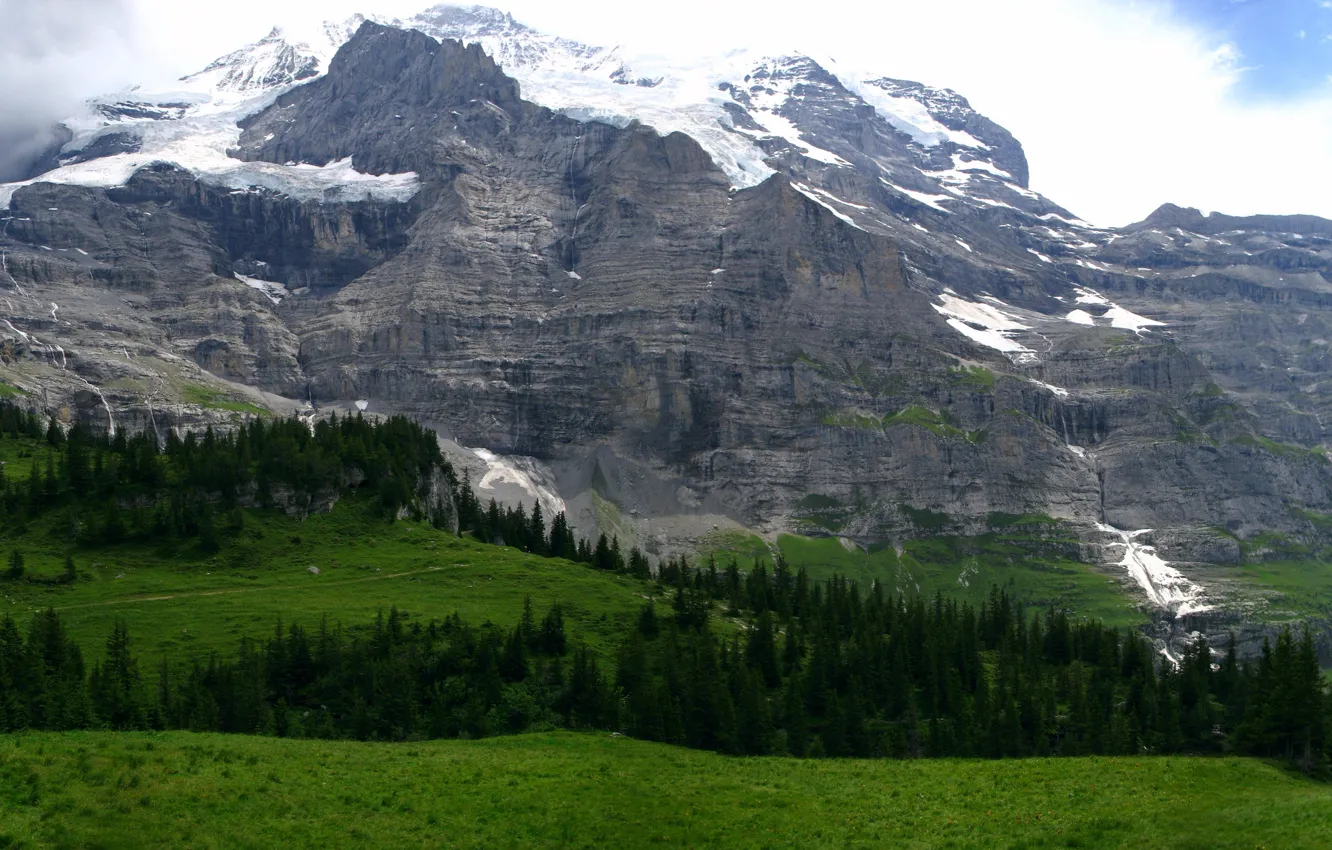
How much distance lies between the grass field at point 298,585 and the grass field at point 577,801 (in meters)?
38.9

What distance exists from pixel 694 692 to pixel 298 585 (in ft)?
158

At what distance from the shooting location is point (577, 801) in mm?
51094

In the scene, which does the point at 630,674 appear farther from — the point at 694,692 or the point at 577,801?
the point at 577,801

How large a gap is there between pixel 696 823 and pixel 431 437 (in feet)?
443

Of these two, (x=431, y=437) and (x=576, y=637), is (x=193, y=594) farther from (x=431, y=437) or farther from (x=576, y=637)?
(x=431, y=437)

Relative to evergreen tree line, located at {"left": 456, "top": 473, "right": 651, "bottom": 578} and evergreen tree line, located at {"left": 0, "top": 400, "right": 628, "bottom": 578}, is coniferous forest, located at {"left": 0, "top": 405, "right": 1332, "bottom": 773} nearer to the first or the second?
evergreen tree line, located at {"left": 0, "top": 400, "right": 628, "bottom": 578}

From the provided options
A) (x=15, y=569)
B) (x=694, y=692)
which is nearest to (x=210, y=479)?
(x=15, y=569)

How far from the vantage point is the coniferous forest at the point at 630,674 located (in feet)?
245

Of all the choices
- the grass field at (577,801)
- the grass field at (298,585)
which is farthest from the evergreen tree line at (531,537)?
the grass field at (577,801)

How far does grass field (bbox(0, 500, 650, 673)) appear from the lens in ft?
317

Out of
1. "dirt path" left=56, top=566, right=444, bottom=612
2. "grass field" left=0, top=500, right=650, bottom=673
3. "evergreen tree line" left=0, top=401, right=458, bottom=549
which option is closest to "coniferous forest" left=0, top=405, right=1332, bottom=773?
"evergreen tree line" left=0, top=401, right=458, bottom=549

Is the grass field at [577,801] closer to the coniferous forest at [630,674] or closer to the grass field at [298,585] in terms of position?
the coniferous forest at [630,674]

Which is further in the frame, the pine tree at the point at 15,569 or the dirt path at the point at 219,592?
the pine tree at the point at 15,569

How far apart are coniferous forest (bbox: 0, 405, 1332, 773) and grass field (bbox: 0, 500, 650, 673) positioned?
268 centimetres
